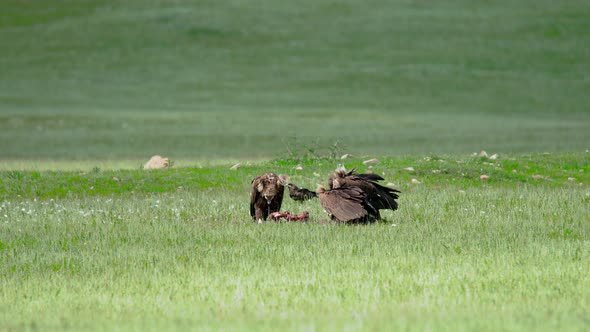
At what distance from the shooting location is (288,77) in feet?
251

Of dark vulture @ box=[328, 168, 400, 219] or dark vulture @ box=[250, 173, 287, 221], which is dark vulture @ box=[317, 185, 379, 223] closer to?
dark vulture @ box=[328, 168, 400, 219]

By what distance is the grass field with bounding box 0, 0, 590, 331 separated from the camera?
8.76 metres

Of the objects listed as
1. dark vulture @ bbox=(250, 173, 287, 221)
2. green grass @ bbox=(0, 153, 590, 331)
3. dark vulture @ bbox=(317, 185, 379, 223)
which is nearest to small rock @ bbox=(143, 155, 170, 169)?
green grass @ bbox=(0, 153, 590, 331)

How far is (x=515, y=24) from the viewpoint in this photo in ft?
297

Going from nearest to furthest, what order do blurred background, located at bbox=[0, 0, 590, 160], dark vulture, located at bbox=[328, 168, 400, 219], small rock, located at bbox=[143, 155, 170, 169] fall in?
dark vulture, located at bbox=[328, 168, 400, 219], small rock, located at bbox=[143, 155, 170, 169], blurred background, located at bbox=[0, 0, 590, 160]

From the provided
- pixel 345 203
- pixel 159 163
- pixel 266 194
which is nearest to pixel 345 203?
pixel 345 203

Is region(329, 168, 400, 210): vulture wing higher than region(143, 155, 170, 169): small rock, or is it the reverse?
region(329, 168, 400, 210): vulture wing

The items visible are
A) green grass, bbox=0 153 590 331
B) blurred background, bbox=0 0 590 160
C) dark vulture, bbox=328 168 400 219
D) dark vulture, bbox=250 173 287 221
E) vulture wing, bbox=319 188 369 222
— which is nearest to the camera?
green grass, bbox=0 153 590 331

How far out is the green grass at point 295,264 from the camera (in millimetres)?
8180

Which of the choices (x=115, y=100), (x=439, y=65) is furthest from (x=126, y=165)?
(x=439, y=65)

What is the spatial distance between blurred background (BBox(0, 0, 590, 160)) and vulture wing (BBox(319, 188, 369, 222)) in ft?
61.5

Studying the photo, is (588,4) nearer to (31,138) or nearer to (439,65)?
(439,65)

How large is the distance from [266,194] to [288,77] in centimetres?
6205

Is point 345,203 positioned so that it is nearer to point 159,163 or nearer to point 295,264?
point 295,264
